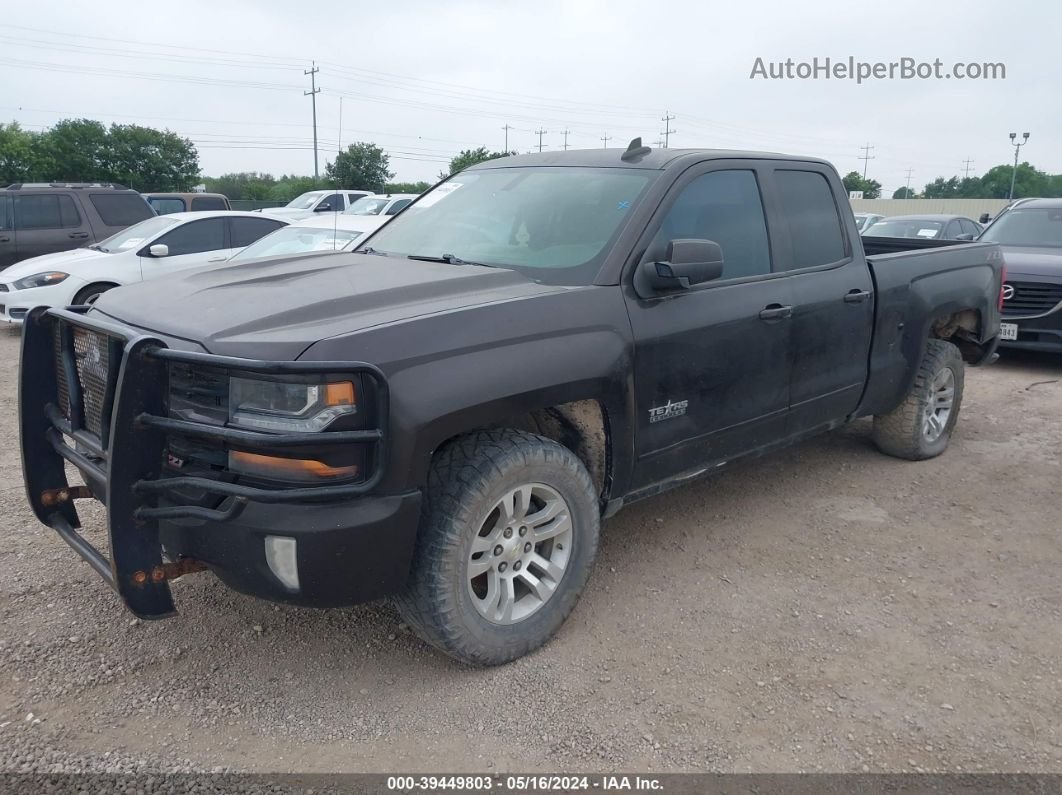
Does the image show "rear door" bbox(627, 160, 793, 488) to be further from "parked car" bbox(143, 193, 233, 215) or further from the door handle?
"parked car" bbox(143, 193, 233, 215)

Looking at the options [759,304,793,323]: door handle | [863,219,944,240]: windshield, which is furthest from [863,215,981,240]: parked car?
[759,304,793,323]: door handle

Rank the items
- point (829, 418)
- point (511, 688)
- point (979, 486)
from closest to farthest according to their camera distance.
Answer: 1. point (511, 688)
2. point (829, 418)
3. point (979, 486)

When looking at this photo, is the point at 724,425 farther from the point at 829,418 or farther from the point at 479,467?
the point at 479,467

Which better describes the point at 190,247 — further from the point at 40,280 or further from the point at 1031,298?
the point at 1031,298

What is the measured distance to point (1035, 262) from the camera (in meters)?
8.80

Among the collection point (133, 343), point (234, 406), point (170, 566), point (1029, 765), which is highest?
point (133, 343)

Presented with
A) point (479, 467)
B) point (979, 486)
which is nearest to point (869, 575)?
point (979, 486)

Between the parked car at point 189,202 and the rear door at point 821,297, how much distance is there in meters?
14.7

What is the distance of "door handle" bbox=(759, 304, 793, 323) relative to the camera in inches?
157

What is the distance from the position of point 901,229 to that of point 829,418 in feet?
32.4

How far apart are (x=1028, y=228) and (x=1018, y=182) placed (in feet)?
225

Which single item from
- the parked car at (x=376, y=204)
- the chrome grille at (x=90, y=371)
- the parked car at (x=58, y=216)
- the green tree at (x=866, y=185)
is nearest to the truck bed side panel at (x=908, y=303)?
the chrome grille at (x=90, y=371)

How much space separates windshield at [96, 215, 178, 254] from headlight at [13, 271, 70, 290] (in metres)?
0.66

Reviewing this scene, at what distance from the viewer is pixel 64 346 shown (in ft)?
10.3
